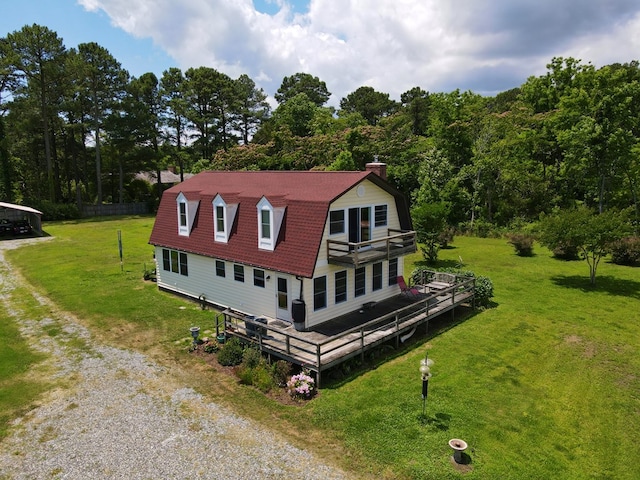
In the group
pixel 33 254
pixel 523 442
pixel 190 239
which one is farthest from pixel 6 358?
pixel 33 254

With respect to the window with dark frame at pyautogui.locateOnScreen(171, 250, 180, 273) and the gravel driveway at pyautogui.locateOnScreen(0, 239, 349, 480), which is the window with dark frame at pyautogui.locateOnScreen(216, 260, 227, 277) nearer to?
the window with dark frame at pyautogui.locateOnScreen(171, 250, 180, 273)

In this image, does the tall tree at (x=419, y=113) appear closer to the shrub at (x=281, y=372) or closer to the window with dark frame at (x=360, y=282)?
the window with dark frame at (x=360, y=282)

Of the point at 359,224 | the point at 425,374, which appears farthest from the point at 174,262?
the point at 425,374

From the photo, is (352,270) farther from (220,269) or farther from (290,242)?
(220,269)

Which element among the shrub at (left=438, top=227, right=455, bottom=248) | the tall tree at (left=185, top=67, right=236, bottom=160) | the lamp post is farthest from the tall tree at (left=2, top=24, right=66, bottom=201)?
the lamp post

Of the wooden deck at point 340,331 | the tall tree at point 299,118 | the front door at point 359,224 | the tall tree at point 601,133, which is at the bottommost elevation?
the wooden deck at point 340,331

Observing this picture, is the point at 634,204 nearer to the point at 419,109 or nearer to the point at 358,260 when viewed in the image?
the point at 358,260

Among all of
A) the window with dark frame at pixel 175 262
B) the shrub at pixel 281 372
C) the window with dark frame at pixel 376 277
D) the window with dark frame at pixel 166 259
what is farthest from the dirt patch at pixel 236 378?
the window with dark frame at pixel 166 259
